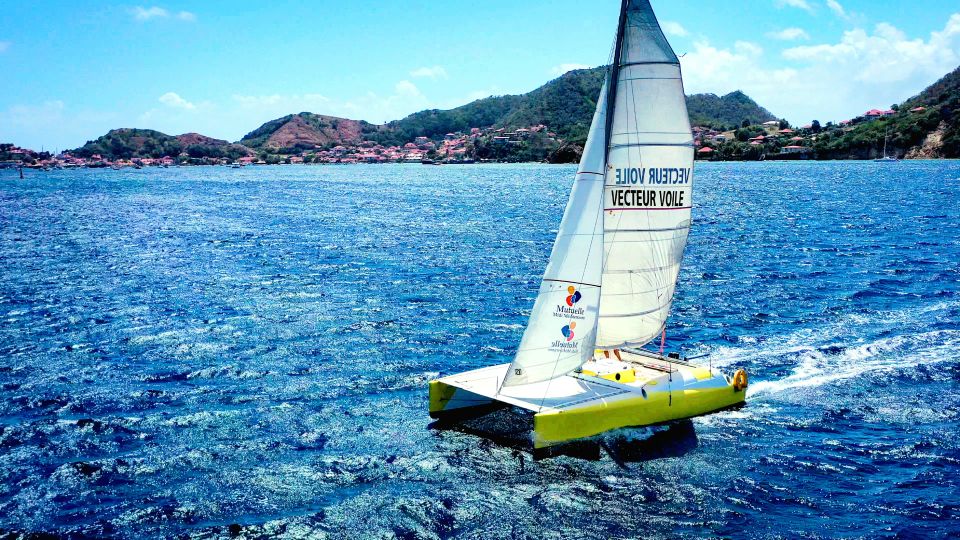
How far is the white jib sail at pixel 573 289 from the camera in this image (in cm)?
2184

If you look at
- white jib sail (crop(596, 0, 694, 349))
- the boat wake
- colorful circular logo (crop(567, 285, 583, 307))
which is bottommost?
the boat wake

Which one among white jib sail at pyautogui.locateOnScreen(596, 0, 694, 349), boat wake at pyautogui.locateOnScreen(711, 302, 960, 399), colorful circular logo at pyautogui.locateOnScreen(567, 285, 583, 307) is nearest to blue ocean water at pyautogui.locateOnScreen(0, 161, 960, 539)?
boat wake at pyautogui.locateOnScreen(711, 302, 960, 399)

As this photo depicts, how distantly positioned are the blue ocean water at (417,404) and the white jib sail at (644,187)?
3952 mm

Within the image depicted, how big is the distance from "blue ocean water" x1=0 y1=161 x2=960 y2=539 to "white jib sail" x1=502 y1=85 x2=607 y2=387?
2.58 meters

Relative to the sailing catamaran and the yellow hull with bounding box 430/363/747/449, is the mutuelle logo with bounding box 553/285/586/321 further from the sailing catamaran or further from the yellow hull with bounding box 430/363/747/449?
the yellow hull with bounding box 430/363/747/449

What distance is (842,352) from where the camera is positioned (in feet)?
102

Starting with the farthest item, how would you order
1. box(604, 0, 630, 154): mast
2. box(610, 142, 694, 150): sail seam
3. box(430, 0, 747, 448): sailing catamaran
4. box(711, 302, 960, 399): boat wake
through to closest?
box(711, 302, 960, 399): boat wake, box(610, 142, 694, 150): sail seam, box(430, 0, 747, 448): sailing catamaran, box(604, 0, 630, 154): mast

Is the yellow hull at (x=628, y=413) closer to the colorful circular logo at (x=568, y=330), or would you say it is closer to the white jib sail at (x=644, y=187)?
the colorful circular logo at (x=568, y=330)

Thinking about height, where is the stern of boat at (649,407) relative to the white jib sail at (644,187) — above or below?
below

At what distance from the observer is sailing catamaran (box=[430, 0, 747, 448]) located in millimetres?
21781

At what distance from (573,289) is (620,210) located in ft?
9.86

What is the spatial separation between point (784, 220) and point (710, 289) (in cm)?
4143

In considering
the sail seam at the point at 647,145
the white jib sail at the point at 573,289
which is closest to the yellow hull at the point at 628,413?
the white jib sail at the point at 573,289

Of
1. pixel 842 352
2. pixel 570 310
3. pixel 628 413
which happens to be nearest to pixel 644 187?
pixel 570 310
